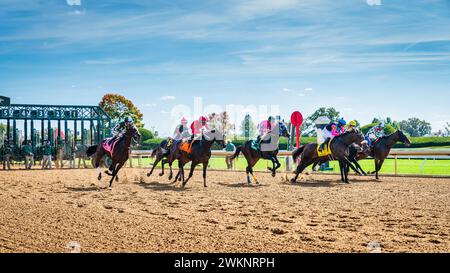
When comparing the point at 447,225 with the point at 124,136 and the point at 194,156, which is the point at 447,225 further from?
the point at 124,136

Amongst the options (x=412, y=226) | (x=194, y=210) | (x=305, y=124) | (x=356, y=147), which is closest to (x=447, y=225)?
(x=412, y=226)

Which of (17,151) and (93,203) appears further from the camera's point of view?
(17,151)

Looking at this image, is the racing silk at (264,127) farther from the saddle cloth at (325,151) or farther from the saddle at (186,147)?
the saddle at (186,147)

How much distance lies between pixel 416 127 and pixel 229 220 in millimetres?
95354

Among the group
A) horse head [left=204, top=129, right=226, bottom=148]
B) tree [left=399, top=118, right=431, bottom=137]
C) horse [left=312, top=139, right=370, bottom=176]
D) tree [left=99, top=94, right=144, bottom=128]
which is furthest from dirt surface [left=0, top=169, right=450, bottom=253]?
tree [left=399, top=118, right=431, bottom=137]

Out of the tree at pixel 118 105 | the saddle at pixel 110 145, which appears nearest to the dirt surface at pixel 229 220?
the saddle at pixel 110 145

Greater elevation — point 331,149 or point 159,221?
point 331,149

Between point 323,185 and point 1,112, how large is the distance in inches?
827

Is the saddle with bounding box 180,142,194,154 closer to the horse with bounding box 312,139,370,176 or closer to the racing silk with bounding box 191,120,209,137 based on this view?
the racing silk with bounding box 191,120,209,137

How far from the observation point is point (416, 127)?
94.8 m

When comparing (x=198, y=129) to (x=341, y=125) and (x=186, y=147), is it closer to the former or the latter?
(x=186, y=147)

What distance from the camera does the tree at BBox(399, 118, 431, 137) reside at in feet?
301

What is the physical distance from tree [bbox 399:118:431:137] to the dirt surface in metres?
84.7

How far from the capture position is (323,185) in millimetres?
13328
